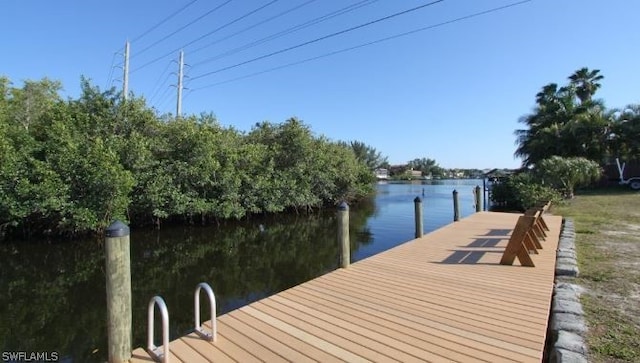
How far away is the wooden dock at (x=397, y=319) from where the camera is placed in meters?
3.09

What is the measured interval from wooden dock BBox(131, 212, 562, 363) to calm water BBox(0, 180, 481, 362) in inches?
90.2

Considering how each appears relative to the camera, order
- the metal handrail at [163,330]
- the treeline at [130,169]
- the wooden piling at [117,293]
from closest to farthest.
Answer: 1. the metal handrail at [163,330]
2. the wooden piling at [117,293]
3. the treeline at [130,169]

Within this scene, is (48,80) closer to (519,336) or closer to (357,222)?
(357,222)

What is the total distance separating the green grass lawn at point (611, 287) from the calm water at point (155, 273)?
497 centimetres

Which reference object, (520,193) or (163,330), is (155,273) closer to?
(163,330)

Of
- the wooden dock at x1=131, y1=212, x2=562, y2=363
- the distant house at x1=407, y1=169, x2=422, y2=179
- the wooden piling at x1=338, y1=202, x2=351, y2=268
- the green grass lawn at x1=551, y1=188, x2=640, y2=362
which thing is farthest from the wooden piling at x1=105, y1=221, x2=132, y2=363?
the distant house at x1=407, y1=169, x2=422, y2=179

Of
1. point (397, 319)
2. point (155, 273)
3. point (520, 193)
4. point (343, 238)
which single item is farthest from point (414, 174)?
point (397, 319)

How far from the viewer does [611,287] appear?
15.7 feet

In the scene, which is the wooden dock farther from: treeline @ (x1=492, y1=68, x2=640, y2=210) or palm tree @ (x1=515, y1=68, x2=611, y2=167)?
palm tree @ (x1=515, y1=68, x2=611, y2=167)

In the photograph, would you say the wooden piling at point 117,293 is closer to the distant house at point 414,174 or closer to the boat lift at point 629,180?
the boat lift at point 629,180

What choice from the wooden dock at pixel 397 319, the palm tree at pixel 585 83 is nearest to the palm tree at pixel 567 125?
the palm tree at pixel 585 83

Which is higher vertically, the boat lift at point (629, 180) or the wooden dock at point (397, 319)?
the boat lift at point (629, 180)

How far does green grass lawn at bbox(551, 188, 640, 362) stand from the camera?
3271 mm

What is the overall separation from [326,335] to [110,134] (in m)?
13.3
